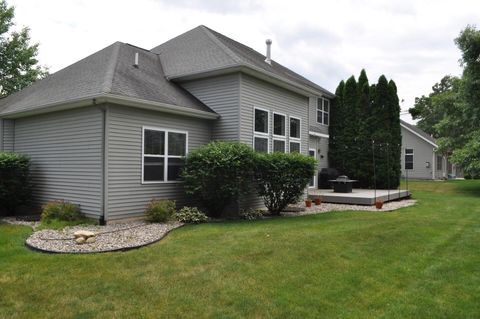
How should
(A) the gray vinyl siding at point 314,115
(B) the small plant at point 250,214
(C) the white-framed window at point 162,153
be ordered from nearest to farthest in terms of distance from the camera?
1. (C) the white-framed window at point 162,153
2. (B) the small plant at point 250,214
3. (A) the gray vinyl siding at point 314,115

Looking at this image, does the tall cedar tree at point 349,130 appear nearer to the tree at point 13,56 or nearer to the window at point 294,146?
the window at point 294,146

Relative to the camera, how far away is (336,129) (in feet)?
68.6

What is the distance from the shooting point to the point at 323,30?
13555 millimetres

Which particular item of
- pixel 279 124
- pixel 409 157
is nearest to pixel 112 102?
pixel 279 124

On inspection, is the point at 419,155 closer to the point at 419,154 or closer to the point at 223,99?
the point at 419,154

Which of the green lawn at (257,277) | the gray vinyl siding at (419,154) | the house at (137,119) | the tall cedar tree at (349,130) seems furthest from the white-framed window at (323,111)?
the green lawn at (257,277)

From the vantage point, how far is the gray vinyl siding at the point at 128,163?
8.93m

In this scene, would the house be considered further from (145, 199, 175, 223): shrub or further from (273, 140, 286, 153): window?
(145, 199, 175, 223): shrub

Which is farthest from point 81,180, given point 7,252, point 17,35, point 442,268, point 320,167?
point 17,35

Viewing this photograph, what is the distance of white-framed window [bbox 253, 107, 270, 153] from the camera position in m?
Result: 11.7

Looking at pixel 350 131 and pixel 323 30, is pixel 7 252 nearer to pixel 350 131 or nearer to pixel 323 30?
pixel 323 30

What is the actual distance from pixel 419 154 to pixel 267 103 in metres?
23.0

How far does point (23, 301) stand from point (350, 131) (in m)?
18.5

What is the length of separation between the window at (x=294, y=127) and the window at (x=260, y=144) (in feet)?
5.42
